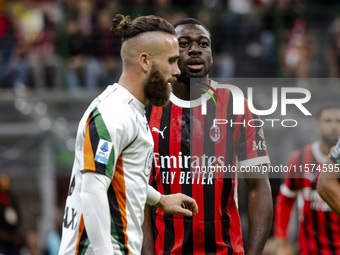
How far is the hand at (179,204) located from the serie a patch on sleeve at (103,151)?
0.68 meters

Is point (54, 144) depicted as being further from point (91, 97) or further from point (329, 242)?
point (329, 242)

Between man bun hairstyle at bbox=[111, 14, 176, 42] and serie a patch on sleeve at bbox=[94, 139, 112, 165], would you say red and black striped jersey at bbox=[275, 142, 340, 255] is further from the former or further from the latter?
serie a patch on sleeve at bbox=[94, 139, 112, 165]

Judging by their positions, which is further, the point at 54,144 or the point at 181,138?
the point at 54,144

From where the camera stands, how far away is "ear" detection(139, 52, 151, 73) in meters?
3.89

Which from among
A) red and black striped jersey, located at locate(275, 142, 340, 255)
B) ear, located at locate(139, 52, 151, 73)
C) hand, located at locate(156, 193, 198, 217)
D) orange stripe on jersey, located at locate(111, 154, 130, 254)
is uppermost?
ear, located at locate(139, 52, 151, 73)

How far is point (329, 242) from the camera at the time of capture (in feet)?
22.6

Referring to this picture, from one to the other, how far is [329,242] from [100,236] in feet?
12.6

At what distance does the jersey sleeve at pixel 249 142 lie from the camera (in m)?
4.64

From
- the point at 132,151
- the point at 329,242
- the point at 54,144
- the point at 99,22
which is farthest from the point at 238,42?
the point at 132,151

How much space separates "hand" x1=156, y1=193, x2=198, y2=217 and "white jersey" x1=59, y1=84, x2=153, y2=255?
0.86 ft

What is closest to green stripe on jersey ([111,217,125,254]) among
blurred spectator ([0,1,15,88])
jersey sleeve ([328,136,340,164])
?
jersey sleeve ([328,136,340,164])

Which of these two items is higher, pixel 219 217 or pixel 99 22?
pixel 99 22

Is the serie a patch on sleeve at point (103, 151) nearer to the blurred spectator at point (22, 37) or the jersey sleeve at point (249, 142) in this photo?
the jersey sleeve at point (249, 142)

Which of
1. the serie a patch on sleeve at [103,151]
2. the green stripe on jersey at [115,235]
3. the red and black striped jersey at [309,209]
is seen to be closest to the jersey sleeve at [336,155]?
the green stripe on jersey at [115,235]
